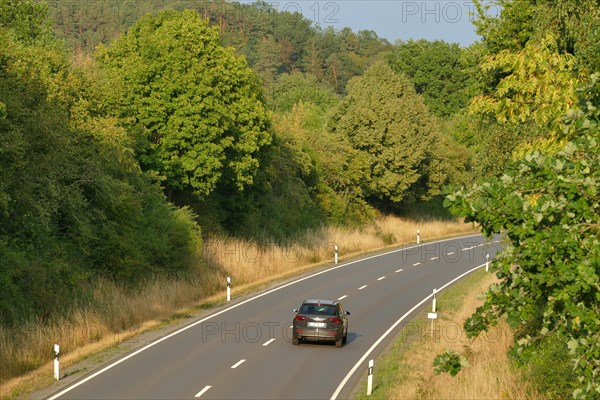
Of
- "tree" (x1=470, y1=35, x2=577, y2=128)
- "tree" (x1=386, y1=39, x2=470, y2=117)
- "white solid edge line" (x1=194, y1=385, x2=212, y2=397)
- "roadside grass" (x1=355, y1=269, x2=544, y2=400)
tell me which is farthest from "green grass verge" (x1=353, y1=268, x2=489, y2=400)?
"tree" (x1=386, y1=39, x2=470, y2=117)

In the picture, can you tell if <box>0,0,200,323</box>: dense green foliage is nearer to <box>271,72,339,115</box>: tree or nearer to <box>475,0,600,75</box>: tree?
<box>475,0,600,75</box>: tree

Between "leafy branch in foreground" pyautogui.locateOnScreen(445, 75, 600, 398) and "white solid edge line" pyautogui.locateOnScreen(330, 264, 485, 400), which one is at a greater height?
"leafy branch in foreground" pyautogui.locateOnScreen(445, 75, 600, 398)

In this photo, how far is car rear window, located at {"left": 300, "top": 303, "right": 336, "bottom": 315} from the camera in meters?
28.1

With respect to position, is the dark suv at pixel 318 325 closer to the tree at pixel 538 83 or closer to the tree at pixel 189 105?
the tree at pixel 538 83

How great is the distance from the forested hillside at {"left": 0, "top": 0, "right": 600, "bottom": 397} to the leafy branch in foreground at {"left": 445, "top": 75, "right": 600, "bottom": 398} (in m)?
0.03

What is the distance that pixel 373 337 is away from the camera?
1201 inches

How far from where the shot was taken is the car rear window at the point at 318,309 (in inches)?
1108

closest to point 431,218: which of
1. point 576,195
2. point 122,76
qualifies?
point 122,76

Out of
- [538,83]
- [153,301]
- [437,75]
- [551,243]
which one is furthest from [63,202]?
[437,75]

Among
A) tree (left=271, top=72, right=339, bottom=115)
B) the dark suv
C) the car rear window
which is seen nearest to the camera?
the dark suv

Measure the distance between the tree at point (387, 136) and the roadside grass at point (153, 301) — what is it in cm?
872

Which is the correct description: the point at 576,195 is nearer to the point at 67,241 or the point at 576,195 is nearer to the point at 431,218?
the point at 67,241

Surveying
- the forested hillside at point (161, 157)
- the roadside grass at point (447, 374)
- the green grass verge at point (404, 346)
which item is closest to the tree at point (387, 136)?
the forested hillside at point (161, 157)

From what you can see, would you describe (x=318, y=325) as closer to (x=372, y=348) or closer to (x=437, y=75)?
(x=372, y=348)
